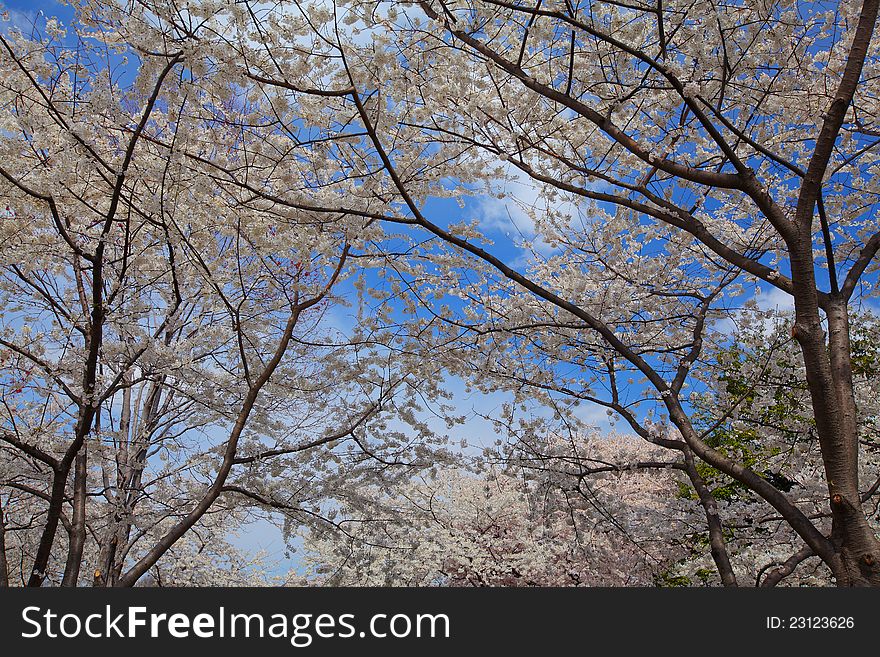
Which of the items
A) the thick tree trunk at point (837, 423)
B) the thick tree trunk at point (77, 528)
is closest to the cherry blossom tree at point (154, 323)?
the thick tree trunk at point (77, 528)

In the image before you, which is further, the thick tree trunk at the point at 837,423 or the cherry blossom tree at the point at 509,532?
the cherry blossom tree at the point at 509,532

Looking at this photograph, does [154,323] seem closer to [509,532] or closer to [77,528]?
[77,528]

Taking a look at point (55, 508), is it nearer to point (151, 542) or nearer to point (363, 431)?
point (363, 431)

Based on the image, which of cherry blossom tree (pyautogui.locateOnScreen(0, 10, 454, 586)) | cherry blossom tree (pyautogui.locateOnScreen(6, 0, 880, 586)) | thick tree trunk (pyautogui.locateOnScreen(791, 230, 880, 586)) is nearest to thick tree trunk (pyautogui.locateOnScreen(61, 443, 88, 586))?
cherry blossom tree (pyautogui.locateOnScreen(0, 10, 454, 586))

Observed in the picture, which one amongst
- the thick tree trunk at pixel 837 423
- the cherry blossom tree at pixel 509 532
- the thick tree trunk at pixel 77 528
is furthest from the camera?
the cherry blossom tree at pixel 509 532

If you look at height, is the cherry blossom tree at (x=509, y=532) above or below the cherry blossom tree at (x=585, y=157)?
below

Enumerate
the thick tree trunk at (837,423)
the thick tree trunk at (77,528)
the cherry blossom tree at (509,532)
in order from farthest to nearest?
the cherry blossom tree at (509,532) < the thick tree trunk at (77,528) < the thick tree trunk at (837,423)

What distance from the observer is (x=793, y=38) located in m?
4.21

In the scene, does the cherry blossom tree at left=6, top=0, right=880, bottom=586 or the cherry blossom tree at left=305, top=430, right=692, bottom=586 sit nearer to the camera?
the cherry blossom tree at left=6, top=0, right=880, bottom=586

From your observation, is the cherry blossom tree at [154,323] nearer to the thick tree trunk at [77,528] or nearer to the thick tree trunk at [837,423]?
the thick tree trunk at [77,528]

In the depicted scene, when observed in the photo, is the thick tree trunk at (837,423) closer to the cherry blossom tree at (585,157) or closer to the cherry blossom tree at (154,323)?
the cherry blossom tree at (585,157)

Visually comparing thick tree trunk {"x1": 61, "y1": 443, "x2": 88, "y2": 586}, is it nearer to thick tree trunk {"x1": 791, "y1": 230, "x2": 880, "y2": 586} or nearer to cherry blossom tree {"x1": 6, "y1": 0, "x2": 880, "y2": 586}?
cherry blossom tree {"x1": 6, "y1": 0, "x2": 880, "y2": 586}

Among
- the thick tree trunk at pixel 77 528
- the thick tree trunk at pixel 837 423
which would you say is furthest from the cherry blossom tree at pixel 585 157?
the thick tree trunk at pixel 77 528

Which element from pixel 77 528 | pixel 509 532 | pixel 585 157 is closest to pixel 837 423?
pixel 585 157
